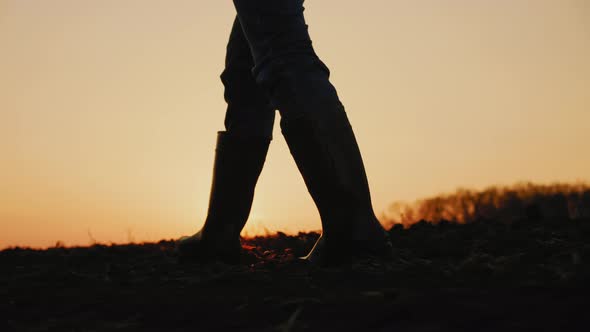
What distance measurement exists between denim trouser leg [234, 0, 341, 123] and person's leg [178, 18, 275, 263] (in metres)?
0.50

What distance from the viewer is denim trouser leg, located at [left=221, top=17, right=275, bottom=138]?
2.45 metres

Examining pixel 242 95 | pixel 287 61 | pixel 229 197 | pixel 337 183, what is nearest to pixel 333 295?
pixel 337 183

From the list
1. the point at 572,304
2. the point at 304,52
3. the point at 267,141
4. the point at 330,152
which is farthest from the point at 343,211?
the point at 572,304

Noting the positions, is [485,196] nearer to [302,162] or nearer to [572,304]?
[302,162]

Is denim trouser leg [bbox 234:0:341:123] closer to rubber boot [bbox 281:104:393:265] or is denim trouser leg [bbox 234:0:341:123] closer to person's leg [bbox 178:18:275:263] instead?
rubber boot [bbox 281:104:393:265]

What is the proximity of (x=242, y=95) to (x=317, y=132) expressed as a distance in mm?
764

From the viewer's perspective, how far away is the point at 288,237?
349 centimetres

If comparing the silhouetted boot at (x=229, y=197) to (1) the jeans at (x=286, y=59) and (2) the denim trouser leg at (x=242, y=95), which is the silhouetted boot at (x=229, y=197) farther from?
(1) the jeans at (x=286, y=59)

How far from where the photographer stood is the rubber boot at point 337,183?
72.9 inches

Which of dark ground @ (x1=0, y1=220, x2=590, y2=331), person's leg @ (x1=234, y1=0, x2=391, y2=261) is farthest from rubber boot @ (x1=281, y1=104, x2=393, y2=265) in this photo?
dark ground @ (x1=0, y1=220, x2=590, y2=331)

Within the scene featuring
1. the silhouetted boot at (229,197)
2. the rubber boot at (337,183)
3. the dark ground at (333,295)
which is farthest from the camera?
the silhouetted boot at (229,197)

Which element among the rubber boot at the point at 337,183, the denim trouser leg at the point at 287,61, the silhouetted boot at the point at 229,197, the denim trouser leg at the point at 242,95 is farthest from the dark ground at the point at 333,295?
the denim trouser leg at the point at 242,95

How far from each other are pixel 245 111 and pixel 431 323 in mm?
1644

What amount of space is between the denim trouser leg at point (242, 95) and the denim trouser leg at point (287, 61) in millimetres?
495
